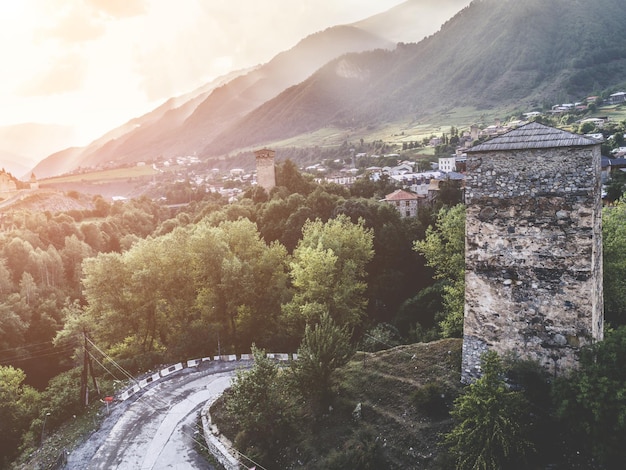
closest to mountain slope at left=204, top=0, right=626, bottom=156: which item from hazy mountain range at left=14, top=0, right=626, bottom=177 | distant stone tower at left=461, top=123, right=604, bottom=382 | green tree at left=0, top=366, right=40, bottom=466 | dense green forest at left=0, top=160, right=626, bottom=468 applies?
hazy mountain range at left=14, top=0, right=626, bottom=177

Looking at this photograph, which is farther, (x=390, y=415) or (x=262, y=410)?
(x=262, y=410)

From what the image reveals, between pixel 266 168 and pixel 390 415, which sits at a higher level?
pixel 266 168

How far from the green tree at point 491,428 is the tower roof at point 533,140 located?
5453 mm

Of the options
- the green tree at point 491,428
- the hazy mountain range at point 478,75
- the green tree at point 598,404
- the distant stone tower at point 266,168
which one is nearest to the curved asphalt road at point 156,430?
the green tree at point 491,428

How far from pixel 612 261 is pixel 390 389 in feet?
38.8

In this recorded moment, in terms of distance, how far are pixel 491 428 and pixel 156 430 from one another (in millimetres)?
13663

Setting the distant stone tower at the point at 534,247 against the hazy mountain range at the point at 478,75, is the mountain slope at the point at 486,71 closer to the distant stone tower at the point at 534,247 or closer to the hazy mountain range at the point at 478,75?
the hazy mountain range at the point at 478,75

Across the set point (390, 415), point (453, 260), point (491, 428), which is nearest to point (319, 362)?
point (390, 415)

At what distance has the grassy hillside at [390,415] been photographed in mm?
12518

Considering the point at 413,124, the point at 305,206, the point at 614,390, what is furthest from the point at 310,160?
the point at 614,390

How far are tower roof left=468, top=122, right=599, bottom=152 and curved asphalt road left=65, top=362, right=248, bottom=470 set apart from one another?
14.5 meters

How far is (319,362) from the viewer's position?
611 inches

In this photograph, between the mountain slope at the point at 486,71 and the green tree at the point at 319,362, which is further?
the mountain slope at the point at 486,71

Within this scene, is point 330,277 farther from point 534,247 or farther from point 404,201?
point 404,201
